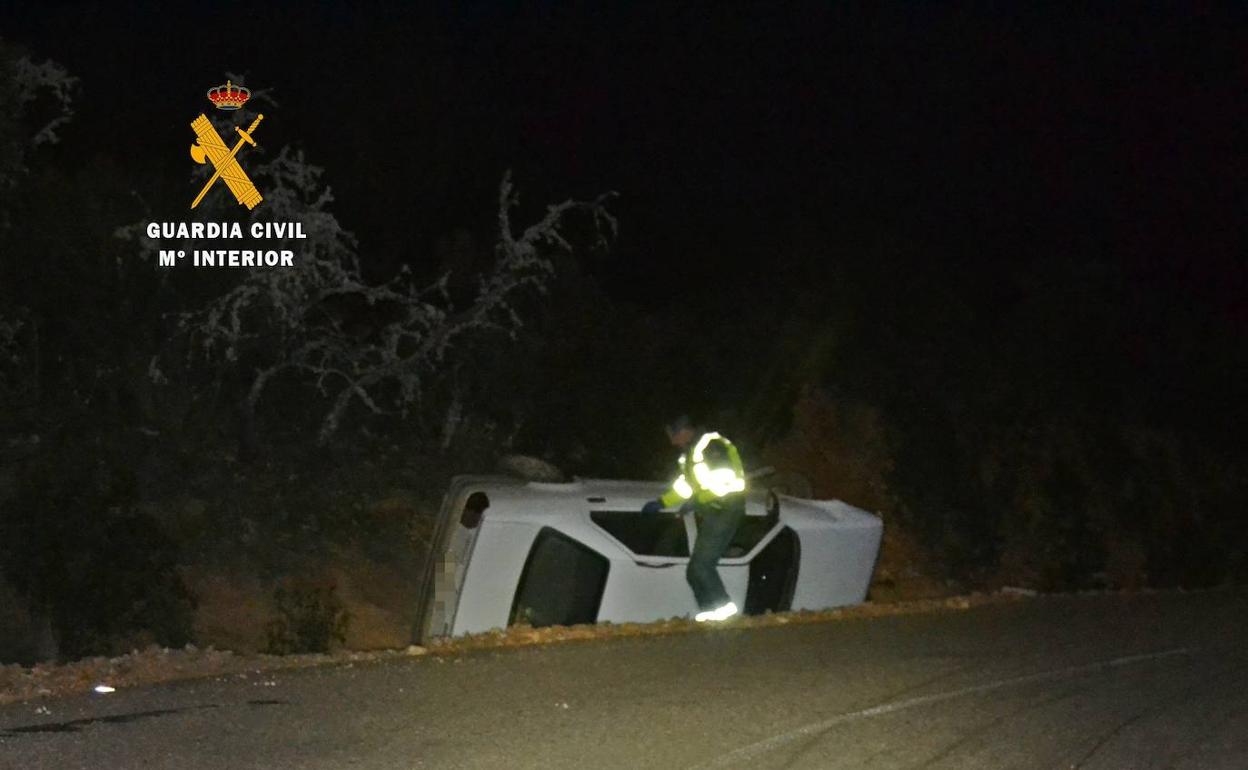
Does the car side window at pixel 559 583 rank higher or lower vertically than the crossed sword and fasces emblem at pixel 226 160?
lower

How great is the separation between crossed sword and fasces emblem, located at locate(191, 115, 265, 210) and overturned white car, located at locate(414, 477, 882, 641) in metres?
7.28

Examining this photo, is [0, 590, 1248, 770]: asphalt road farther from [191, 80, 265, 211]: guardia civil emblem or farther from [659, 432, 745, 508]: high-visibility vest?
[191, 80, 265, 211]: guardia civil emblem

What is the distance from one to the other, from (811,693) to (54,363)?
461 inches

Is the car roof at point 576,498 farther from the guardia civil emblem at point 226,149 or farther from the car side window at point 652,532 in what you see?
the guardia civil emblem at point 226,149

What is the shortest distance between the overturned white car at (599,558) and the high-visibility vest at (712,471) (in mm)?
551

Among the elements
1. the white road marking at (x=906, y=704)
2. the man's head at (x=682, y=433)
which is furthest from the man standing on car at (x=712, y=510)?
the white road marking at (x=906, y=704)

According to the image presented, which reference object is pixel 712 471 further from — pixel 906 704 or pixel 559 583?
pixel 906 704

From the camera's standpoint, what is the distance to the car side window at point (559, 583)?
11.1 m

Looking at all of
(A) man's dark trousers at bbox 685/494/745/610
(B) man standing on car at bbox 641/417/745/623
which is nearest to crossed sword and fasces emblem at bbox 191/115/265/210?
(B) man standing on car at bbox 641/417/745/623

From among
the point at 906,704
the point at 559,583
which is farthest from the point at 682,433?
the point at 906,704

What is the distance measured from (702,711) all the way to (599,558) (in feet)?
10.7

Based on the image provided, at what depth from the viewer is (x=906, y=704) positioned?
27.9ft

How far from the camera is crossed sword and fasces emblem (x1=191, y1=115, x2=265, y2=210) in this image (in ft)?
59.5

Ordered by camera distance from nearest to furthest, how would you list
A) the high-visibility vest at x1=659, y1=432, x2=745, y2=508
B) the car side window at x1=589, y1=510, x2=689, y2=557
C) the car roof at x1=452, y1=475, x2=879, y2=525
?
the car roof at x1=452, y1=475, x2=879, y2=525, the high-visibility vest at x1=659, y1=432, x2=745, y2=508, the car side window at x1=589, y1=510, x2=689, y2=557
